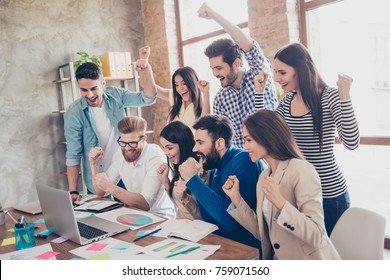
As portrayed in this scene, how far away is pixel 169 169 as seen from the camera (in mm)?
2143

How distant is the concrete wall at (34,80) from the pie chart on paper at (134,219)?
2.73m

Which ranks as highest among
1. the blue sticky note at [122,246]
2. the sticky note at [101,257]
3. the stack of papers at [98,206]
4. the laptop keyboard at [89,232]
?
the stack of papers at [98,206]

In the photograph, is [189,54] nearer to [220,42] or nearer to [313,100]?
[220,42]

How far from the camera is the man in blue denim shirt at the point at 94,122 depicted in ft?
8.88

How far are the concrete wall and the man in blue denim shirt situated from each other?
1.68 meters

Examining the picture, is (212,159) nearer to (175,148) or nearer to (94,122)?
(175,148)

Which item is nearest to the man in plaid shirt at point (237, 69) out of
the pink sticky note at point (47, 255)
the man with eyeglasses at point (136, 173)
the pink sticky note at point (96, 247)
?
the man with eyeglasses at point (136, 173)

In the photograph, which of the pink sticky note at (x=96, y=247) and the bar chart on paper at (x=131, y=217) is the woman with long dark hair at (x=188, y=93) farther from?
the pink sticky note at (x=96, y=247)

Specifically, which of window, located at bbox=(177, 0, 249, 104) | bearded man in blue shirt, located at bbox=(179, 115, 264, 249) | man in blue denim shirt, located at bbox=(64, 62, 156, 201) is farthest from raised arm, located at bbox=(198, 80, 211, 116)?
window, located at bbox=(177, 0, 249, 104)

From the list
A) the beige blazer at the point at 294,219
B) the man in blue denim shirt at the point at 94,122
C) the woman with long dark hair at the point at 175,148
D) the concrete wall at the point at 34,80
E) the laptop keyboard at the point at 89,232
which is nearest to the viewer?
Answer: the beige blazer at the point at 294,219

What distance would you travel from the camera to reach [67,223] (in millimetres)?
1630

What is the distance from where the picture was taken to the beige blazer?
1348mm

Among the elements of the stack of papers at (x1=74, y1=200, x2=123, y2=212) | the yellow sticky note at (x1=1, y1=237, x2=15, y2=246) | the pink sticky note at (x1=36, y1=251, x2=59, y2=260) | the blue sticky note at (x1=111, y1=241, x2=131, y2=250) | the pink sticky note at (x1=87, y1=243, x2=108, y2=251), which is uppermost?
the stack of papers at (x1=74, y1=200, x2=123, y2=212)

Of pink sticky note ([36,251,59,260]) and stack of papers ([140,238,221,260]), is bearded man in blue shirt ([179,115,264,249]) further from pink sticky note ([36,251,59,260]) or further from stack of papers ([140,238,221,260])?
pink sticky note ([36,251,59,260])
